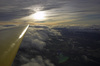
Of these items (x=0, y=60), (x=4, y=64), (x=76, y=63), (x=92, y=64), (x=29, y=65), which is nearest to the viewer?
(x=4, y=64)

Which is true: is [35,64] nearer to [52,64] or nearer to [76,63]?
[52,64]

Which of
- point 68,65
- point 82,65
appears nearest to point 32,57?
point 68,65

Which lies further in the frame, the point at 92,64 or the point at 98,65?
the point at 92,64

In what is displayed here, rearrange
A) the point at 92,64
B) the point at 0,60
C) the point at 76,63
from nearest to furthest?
the point at 0,60
the point at 92,64
the point at 76,63

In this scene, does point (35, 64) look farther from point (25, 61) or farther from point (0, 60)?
point (0, 60)

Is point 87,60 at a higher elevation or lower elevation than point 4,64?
lower

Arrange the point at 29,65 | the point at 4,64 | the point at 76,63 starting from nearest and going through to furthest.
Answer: the point at 4,64
the point at 29,65
the point at 76,63

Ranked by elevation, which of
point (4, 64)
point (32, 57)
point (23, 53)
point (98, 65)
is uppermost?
point (4, 64)

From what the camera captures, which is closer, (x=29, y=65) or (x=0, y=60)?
(x=0, y=60)

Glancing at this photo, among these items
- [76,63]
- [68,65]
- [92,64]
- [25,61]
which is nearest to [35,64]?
[25,61]
